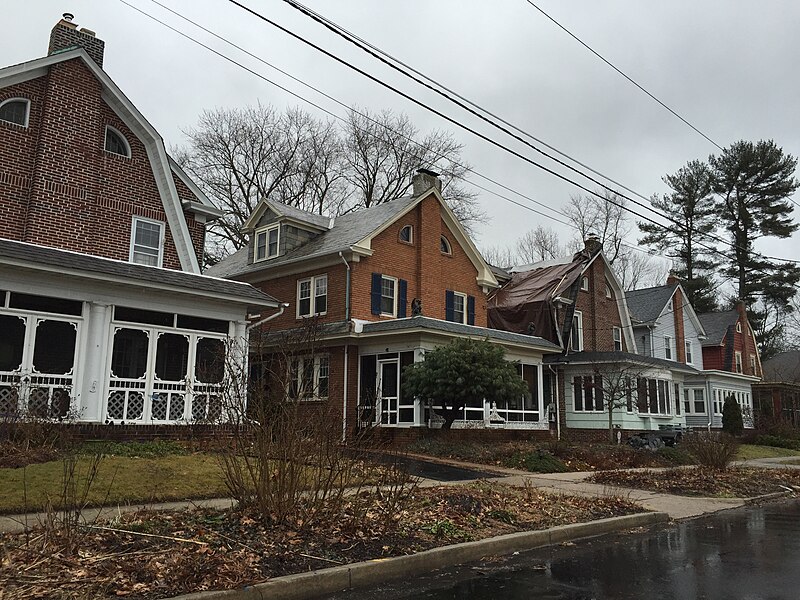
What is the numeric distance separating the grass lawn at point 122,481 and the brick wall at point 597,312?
974 inches

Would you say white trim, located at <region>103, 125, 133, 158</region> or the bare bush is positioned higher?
white trim, located at <region>103, 125, 133, 158</region>

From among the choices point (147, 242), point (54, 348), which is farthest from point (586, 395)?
point (54, 348)

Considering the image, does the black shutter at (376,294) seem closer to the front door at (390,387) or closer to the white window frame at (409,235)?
the white window frame at (409,235)

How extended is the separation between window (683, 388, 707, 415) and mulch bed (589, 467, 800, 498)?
23.3 meters

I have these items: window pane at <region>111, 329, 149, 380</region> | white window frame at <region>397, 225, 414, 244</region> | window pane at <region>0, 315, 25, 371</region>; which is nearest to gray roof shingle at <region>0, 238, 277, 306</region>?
window pane at <region>0, 315, 25, 371</region>

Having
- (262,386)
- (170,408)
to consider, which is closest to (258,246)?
(170,408)

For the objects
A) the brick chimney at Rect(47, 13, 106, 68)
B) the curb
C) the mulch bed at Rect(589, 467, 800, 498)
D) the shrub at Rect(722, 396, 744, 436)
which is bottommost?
the curb

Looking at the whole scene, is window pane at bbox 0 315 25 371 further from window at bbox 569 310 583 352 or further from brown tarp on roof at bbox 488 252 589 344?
window at bbox 569 310 583 352

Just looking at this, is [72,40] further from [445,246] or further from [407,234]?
[445,246]

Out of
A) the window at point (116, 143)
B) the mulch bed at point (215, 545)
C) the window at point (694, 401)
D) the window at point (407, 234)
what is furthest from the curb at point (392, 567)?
the window at point (694, 401)

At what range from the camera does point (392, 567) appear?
722 centimetres

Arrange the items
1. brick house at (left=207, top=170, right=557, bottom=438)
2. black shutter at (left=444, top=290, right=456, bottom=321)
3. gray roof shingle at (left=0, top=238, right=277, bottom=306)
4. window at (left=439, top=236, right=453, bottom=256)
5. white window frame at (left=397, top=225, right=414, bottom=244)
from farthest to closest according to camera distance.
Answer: window at (left=439, top=236, right=453, bottom=256), black shutter at (left=444, top=290, right=456, bottom=321), white window frame at (left=397, top=225, right=414, bottom=244), brick house at (left=207, top=170, right=557, bottom=438), gray roof shingle at (left=0, top=238, right=277, bottom=306)

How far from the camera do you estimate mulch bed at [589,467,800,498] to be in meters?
15.0

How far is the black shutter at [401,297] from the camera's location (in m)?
26.2
